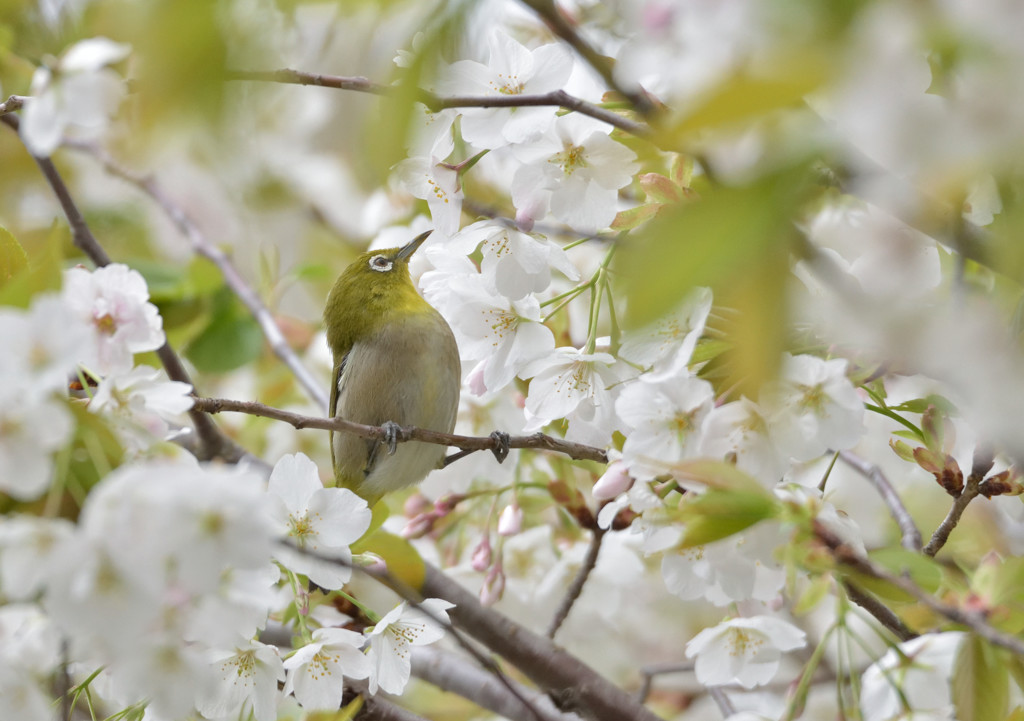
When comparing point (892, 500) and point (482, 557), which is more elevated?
point (892, 500)

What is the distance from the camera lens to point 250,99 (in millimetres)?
698

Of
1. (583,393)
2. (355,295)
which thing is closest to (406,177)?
(583,393)

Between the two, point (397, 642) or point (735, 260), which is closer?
point (735, 260)

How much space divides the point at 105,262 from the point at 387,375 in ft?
2.69

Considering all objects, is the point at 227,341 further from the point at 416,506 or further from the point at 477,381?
the point at 477,381

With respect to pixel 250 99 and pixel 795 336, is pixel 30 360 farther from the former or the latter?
pixel 795 336

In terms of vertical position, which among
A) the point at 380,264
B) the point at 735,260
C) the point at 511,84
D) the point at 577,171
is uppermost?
the point at 735,260

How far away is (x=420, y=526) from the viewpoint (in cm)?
195

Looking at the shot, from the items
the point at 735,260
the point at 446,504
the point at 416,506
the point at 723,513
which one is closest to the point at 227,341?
the point at 416,506

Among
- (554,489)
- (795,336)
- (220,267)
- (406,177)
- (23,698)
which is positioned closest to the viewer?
(23,698)

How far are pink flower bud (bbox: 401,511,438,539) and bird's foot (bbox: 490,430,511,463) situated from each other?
19 centimetres

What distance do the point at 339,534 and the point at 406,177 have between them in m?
0.56

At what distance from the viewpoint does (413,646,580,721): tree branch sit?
199cm

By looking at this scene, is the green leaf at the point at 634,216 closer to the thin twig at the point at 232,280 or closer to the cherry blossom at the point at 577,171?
the cherry blossom at the point at 577,171
